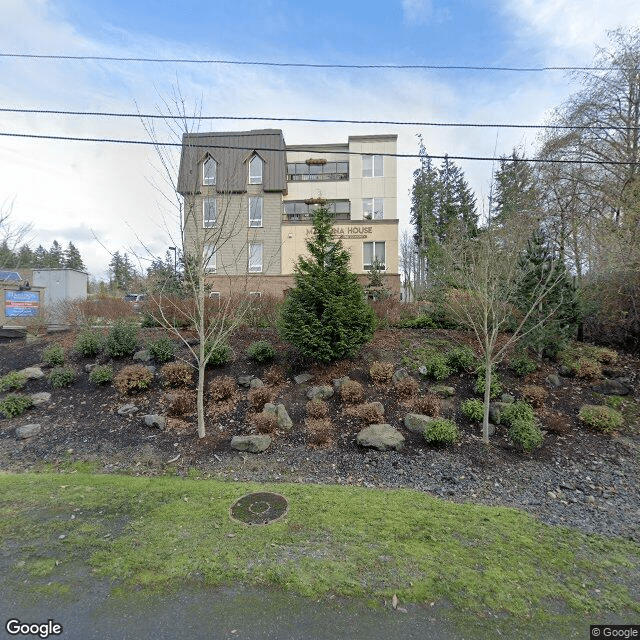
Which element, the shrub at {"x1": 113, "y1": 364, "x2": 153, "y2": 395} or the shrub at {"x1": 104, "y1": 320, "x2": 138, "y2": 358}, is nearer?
the shrub at {"x1": 113, "y1": 364, "x2": 153, "y2": 395}

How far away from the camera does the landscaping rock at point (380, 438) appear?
226 inches

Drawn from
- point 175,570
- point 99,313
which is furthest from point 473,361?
point 99,313

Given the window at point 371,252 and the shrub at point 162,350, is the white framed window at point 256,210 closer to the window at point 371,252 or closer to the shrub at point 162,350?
the window at point 371,252

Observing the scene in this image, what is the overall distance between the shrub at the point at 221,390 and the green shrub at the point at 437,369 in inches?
169

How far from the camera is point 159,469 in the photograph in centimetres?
534

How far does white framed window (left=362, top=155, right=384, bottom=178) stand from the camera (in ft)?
75.0

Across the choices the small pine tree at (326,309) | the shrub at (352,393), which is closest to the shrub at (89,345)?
the small pine tree at (326,309)

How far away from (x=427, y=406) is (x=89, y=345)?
8281 mm

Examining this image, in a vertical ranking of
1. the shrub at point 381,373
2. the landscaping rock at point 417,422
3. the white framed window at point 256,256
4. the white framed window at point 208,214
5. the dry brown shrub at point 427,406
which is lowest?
the landscaping rock at point 417,422

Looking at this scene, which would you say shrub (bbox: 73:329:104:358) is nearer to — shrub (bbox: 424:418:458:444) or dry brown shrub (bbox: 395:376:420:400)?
dry brown shrub (bbox: 395:376:420:400)

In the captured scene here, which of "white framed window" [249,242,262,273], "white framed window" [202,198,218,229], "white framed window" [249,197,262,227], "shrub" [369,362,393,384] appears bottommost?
"shrub" [369,362,393,384]

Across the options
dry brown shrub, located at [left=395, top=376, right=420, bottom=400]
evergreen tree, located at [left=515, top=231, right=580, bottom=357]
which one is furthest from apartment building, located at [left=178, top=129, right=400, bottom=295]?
dry brown shrub, located at [left=395, top=376, right=420, bottom=400]

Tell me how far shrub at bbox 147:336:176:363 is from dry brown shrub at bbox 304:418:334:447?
13.6 feet

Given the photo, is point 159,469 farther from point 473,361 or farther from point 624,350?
point 624,350
